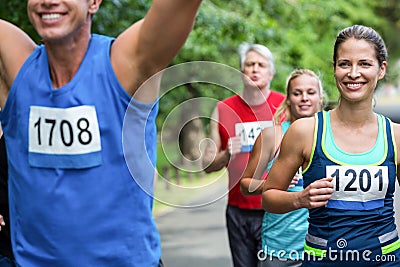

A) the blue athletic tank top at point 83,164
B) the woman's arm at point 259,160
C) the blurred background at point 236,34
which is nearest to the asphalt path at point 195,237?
the blurred background at point 236,34

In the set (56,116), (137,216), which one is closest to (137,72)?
(56,116)

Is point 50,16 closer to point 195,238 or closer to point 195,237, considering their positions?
point 195,238

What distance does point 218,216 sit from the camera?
14.7 m

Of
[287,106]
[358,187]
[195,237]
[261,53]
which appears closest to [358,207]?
[358,187]

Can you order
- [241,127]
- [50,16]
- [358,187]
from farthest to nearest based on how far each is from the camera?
[241,127] < [358,187] < [50,16]

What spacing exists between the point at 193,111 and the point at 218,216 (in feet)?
37.7

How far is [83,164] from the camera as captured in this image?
245 cm

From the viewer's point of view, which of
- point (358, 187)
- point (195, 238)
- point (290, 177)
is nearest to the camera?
point (358, 187)

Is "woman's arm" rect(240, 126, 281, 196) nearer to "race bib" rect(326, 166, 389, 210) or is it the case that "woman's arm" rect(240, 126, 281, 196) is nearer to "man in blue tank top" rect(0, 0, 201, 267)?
"race bib" rect(326, 166, 389, 210)

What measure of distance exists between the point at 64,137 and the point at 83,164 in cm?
11

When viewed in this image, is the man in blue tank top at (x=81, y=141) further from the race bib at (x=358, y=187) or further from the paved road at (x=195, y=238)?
the paved road at (x=195, y=238)

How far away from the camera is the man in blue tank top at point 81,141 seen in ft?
7.95

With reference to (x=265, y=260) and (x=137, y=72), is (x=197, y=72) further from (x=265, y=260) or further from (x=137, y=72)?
(x=265, y=260)

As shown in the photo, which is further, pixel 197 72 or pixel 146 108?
pixel 197 72
